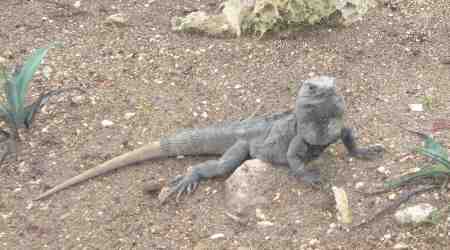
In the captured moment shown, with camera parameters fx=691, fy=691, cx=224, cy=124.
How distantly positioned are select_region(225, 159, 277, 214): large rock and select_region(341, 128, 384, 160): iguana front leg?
0.47m

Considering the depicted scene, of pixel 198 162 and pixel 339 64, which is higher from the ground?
pixel 339 64

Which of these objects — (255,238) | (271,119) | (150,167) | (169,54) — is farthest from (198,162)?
(169,54)

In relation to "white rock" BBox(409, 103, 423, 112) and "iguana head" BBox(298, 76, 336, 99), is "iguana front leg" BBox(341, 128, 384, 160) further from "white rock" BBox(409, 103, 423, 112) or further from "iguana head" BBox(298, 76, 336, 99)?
"white rock" BBox(409, 103, 423, 112)

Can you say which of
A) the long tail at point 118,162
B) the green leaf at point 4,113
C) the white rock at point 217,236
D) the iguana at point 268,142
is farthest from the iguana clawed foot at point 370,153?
the green leaf at point 4,113

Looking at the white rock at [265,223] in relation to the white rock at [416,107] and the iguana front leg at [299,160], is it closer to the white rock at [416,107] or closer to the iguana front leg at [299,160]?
the iguana front leg at [299,160]

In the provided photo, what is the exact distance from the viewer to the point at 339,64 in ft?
17.1

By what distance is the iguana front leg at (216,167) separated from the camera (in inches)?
165

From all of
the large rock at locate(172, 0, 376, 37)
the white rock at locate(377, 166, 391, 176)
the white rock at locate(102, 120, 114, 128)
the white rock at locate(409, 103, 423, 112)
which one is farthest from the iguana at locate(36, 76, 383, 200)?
the large rock at locate(172, 0, 376, 37)

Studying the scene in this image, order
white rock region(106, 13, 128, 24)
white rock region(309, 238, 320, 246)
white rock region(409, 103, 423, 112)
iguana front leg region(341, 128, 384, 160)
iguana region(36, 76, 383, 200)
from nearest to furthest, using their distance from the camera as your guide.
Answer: white rock region(309, 238, 320, 246)
iguana region(36, 76, 383, 200)
iguana front leg region(341, 128, 384, 160)
white rock region(409, 103, 423, 112)
white rock region(106, 13, 128, 24)

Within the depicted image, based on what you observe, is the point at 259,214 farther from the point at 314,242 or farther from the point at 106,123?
the point at 106,123

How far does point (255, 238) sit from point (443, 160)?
3.52 ft

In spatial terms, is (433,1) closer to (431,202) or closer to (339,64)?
(339,64)

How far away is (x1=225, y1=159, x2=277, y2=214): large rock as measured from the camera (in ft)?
12.8

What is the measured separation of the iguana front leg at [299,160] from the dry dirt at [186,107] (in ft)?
0.25
